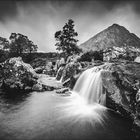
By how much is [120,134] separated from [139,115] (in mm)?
1337

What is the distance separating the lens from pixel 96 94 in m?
9.89

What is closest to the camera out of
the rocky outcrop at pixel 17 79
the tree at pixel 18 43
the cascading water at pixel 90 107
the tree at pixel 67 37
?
the cascading water at pixel 90 107

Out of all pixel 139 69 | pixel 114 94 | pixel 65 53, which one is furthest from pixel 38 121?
pixel 65 53

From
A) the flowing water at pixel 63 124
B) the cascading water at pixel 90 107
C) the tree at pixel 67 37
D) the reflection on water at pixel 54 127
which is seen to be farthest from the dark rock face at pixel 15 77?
the tree at pixel 67 37

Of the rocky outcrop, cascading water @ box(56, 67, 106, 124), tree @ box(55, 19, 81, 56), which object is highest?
tree @ box(55, 19, 81, 56)

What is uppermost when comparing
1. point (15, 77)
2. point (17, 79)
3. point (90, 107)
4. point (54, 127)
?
point (15, 77)

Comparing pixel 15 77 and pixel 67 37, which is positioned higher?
pixel 67 37

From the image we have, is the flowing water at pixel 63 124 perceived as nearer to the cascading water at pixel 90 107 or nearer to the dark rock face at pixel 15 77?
the cascading water at pixel 90 107

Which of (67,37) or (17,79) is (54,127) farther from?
(67,37)

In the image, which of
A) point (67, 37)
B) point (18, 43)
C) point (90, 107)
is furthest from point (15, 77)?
point (18, 43)

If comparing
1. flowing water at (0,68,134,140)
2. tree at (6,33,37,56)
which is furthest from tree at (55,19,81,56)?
flowing water at (0,68,134,140)

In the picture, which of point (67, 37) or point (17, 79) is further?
point (67, 37)

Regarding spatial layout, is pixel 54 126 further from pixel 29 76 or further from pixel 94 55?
pixel 94 55

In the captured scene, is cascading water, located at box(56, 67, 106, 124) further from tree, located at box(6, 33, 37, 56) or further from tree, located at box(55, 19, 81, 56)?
tree, located at box(6, 33, 37, 56)
